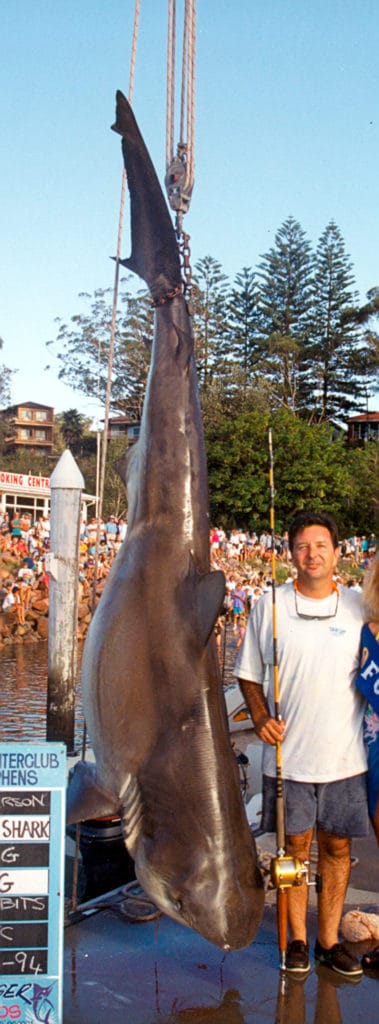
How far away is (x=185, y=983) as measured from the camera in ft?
10.6

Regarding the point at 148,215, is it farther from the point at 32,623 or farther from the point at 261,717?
the point at 32,623

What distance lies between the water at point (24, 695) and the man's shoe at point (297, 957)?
6.98m

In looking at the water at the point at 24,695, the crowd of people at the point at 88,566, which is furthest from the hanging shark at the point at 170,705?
the crowd of people at the point at 88,566

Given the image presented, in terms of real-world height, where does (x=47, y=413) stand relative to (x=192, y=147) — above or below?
above

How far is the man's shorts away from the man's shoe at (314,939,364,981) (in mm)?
472

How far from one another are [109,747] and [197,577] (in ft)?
2.11

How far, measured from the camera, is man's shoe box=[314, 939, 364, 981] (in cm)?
333

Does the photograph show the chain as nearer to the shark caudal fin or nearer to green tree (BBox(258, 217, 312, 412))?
the shark caudal fin

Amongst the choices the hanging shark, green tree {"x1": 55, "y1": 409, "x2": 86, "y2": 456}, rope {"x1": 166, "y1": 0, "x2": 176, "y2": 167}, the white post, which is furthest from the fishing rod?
green tree {"x1": 55, "y1": 409, "x2": 86, "y2": 456}

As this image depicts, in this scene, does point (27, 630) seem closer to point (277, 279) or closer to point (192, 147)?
point (192, 147)

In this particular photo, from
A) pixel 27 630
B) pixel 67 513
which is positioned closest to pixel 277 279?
pixel 27 630

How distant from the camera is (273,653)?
3.30m

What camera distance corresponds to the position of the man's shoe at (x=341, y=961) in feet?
10.9

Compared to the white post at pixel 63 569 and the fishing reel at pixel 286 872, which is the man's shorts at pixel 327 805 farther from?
the white post at pixel 63 569
